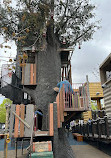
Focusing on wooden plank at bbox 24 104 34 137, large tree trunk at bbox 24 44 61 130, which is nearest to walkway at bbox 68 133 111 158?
large tree trunk at bbox 24 44 61 130

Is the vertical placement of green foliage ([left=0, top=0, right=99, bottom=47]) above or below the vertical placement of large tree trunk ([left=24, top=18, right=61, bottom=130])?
above

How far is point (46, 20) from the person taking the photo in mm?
9164

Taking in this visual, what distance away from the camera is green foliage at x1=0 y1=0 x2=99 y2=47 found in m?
9.13

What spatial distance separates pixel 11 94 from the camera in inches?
380

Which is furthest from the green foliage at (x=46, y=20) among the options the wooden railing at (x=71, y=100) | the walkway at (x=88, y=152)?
the walkway at (x=88, y=152)

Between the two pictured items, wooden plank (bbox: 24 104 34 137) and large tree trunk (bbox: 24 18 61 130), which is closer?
wooden plank (bbox: 24 104 34 137)

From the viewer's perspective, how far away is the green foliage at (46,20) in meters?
A: 9.13

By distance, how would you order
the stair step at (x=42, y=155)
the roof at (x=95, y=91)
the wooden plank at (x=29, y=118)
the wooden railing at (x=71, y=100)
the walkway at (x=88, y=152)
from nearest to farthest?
the stair step at (x=42, y=155), the wooden plank at (x=29, y=118), the wooden railing at (x=71, y=100), the walkway at (x=88, y=152), the roof at (x=95, y=91)

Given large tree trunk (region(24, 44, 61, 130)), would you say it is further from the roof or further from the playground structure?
the roof

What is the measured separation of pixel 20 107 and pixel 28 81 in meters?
3.07

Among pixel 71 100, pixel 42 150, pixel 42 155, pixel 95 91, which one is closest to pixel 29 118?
pixel 42 150

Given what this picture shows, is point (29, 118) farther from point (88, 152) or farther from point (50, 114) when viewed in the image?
point (88, 152)

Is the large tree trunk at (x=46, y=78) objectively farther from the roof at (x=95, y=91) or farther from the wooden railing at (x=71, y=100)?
the roof at (x=95, y=91)

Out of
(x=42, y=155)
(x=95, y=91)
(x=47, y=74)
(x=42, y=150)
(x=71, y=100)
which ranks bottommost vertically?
(x=42, y=155)
